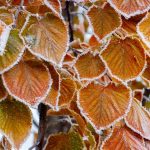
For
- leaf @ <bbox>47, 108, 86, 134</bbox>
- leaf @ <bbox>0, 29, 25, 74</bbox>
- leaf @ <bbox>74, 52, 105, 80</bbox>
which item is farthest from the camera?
leaf @ <bbox>47, 108, 86, 134</bbox>

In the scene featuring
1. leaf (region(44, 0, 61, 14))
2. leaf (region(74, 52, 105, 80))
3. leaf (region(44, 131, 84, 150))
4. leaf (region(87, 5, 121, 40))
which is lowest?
leaf (region(44, 131, 84, 150))

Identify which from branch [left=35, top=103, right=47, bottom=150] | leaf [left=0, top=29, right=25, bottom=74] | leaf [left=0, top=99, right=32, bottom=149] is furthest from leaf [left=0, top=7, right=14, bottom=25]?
branch [left=35, top=103, right=47, bottom=150]

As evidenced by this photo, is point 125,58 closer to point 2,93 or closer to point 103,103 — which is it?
point 103,103

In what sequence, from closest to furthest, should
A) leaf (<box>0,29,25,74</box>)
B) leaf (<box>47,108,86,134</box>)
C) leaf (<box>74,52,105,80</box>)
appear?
leaf (<box>0,29,25,74</box>) < leaf (<box>74,52,105,80</box>) < leaf (<box>47,108,86,134</box>)

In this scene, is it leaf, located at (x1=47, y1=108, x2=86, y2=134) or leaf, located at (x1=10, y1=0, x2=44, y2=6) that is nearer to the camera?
leaf, located at (x1=10, y1=0, x2=44, y2=6)

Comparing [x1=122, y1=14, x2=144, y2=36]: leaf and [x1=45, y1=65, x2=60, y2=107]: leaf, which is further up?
[x1=122, y1=14, x2=144, y2=36]: leaf

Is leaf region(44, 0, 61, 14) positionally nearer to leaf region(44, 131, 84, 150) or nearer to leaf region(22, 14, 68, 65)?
leaf region(22, 14, 68, 65)
